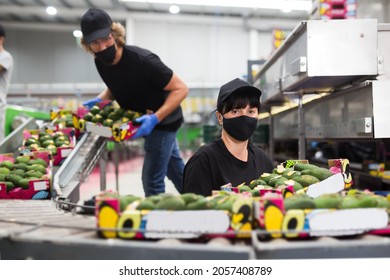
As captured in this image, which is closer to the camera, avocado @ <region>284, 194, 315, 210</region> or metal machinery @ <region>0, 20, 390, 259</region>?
metal machinery @ <region>0, 20, 390, 259</region>

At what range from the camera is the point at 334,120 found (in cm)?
246

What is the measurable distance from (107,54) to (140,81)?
30cm

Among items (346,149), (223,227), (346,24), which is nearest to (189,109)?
(346,149)

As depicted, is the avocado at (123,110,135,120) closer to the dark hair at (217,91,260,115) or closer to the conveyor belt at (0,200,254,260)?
the dark hair at (217,91,260,115)

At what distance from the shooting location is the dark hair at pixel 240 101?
5.13 ft

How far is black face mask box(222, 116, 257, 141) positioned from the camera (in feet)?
5.10

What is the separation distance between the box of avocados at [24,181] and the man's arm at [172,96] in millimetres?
885

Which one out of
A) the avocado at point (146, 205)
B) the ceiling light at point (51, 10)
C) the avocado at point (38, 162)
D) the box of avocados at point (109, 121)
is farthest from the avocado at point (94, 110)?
the ceiling light at point (51, 10)

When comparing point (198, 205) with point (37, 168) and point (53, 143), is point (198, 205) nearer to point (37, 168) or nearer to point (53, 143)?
point (37, 168)

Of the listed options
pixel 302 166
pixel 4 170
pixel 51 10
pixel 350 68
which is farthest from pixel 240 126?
pixel 51 10

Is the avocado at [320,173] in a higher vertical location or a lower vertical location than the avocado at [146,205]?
higher

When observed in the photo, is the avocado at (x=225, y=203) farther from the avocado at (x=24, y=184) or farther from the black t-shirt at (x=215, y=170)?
the avocado at (x=24, y=184)

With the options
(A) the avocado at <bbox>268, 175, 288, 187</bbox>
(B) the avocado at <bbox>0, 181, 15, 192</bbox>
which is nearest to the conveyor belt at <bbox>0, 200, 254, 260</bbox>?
(A) the avocado at <bbox>268, 175, 288, 187</bbox>

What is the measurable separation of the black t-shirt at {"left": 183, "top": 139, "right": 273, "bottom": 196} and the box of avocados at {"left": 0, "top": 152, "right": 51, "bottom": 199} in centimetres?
68
